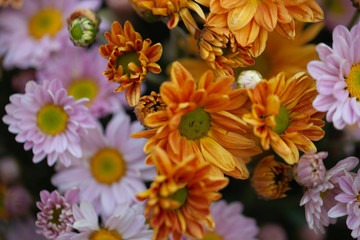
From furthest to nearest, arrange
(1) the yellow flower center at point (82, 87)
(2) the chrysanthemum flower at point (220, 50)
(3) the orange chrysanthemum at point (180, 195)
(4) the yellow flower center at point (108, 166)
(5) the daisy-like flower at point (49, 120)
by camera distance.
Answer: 1. (1) the yellow flower center at point (82, 87)
2. (4) the yellow flower center at point (108, 166)
3. (5) the daisy-like flower at point (49, 120)
4. (2) the chrysanthemum flower at point (220, 50)
5. (3) the orange chrysanthemum at point (180, 195)

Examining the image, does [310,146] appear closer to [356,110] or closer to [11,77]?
[356,110]

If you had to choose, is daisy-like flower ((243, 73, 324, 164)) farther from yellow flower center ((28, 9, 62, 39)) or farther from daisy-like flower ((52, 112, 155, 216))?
yellow flower center ((28, 9, 62, 39))

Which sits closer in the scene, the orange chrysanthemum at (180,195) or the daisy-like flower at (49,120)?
the orange chrysanthemum at (180,195)

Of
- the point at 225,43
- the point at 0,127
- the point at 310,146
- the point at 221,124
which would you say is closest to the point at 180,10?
the point at 225,43

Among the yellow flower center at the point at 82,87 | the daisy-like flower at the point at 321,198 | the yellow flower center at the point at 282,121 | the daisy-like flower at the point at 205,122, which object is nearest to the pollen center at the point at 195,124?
the daisy-like flower at the point at 205,122

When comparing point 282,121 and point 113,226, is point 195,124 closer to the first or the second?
point 282,121

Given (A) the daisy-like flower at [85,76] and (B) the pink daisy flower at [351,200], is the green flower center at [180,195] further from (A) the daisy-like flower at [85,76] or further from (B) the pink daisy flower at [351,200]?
(A) the daisy-like flower at [85,76]

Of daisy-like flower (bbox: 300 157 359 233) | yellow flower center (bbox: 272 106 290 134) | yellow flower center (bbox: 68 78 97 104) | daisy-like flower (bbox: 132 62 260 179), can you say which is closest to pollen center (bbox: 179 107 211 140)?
daisy-like flower (bbox: 132 62 260 179)
